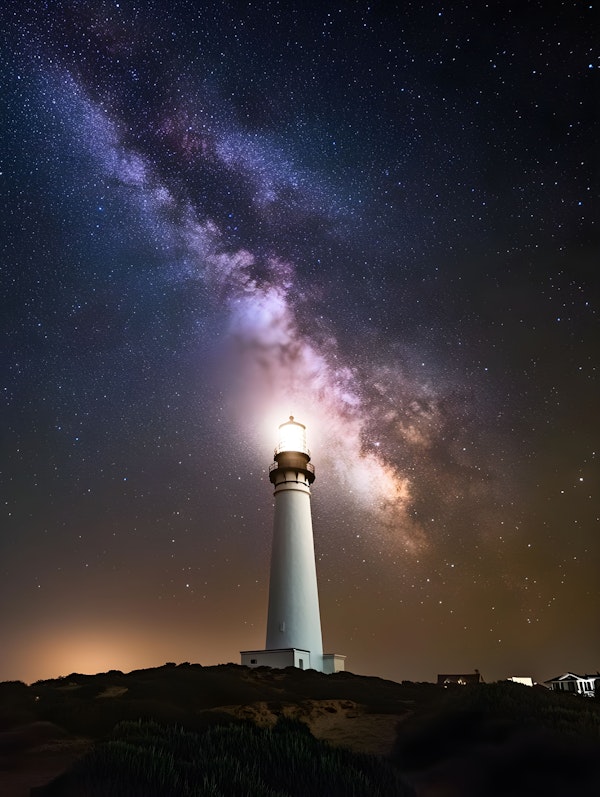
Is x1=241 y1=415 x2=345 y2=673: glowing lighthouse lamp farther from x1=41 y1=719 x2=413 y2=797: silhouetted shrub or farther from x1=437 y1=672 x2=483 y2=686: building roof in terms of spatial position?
x1=41 y1=719 x2=413 y2=797: silhouetted shrub

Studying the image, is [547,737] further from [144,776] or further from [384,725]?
[144,776]

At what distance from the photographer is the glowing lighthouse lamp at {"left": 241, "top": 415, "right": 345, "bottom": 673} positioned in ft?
90.8

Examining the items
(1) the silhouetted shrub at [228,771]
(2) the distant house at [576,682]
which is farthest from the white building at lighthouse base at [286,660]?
(2) the distant house at [576,682]

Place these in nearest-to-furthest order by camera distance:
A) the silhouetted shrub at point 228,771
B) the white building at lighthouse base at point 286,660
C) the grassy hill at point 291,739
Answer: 1. the silhouetted shrub at point 228,771
2. the grassy hill at point 291,739
3. the white building at lighthouse base at point 286,660

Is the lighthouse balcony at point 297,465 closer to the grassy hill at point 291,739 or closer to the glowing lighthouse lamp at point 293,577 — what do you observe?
the glowing lighthouse lamp at point 293,577

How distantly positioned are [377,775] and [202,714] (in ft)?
25.7

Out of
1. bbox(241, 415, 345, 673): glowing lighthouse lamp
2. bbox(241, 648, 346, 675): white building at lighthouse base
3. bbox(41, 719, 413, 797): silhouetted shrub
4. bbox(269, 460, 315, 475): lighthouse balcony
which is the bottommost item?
bbox(41, 719, 413, 797): silhouetted shrub

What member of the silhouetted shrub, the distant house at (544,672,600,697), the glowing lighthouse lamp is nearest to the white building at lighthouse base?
the glowing lighthouse lamp

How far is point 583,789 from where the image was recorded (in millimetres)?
8750

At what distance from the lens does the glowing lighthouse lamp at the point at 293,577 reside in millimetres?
27688

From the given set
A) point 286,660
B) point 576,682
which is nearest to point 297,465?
point 286,660

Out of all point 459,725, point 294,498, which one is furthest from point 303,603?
point 459,725

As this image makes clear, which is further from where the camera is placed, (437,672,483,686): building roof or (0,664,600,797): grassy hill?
(437,672,483,686): building roof

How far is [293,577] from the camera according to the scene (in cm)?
2919
